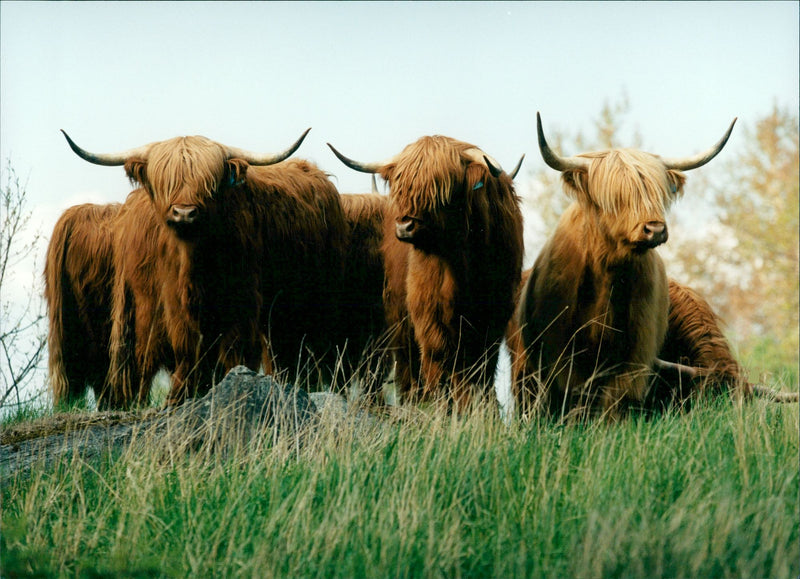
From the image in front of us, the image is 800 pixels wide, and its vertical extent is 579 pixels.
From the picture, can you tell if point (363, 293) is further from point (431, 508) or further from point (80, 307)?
point (431, 508)

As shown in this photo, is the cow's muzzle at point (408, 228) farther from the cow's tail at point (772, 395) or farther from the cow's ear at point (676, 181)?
the cow's tail at point (772, 395)

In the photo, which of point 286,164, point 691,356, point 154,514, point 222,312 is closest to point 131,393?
point 222,312

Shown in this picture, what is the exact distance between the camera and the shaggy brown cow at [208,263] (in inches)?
228

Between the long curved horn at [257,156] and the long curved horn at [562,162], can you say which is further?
the long curved horn at [257,156]

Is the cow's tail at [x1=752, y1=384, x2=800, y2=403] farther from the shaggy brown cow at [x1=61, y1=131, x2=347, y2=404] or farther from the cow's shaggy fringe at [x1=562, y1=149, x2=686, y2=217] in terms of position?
the shaggy brown cow at [x1=61, y1=131, x2=347, y2=404]

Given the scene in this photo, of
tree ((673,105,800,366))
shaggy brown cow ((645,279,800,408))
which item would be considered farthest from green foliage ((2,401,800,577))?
tree ((673,105,800,366))

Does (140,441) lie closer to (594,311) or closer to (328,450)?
(328,450)

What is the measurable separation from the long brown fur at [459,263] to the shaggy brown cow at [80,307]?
2649 millimetres

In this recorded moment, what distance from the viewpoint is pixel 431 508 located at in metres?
3.37

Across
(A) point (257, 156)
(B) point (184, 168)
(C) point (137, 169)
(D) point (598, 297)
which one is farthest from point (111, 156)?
(D) point (598, 297)

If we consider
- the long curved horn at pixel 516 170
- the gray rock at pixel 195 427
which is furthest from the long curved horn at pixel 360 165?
the gray rock at pixel 195 427

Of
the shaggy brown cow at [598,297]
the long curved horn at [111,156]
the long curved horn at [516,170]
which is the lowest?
the shaggy brown cow at [598,297]

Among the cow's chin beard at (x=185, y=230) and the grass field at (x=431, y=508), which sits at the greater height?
the cow's chin beard at (x=185, y=230)

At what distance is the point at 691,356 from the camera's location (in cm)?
669
